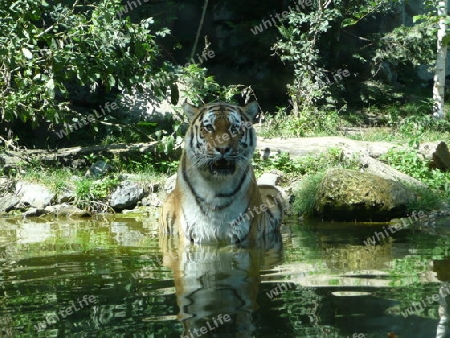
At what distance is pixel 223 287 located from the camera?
16.6 ft

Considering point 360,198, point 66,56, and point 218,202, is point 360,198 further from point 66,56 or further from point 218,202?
point 66,56

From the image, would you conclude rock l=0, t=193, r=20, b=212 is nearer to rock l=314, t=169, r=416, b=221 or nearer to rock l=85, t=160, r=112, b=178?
rock l=85, t=160, r=112, b=178

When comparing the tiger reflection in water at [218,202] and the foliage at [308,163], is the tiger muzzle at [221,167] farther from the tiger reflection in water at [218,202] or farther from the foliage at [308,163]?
the foliage at [308,163]

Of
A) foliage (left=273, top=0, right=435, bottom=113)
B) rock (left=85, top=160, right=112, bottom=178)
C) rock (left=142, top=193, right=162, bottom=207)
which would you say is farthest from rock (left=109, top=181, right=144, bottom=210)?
Answer: foliage (left=273, top=0, right=435, bottom=113)

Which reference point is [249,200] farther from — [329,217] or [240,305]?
[240,305]

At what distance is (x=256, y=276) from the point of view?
217 inches

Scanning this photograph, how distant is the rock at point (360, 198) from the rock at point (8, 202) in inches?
183

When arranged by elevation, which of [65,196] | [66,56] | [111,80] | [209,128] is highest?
[66,56]

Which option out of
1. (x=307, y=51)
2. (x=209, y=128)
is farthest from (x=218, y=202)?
(x=307, y=51)

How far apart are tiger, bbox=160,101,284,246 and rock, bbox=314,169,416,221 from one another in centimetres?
221

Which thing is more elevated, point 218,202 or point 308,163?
point 218,202

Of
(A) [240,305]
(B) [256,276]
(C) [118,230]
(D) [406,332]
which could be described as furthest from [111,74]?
(D) [406,332]

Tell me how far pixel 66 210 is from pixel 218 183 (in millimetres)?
4360

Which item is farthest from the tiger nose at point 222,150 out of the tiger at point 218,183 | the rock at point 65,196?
the rock at point 65,196
